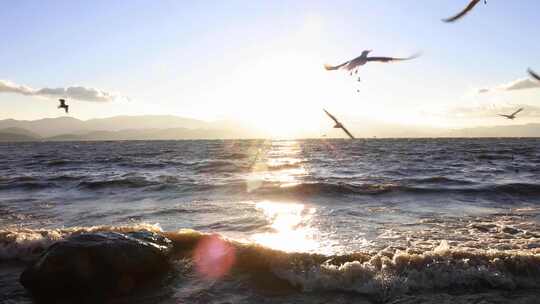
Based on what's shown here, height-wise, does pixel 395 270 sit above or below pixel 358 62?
below

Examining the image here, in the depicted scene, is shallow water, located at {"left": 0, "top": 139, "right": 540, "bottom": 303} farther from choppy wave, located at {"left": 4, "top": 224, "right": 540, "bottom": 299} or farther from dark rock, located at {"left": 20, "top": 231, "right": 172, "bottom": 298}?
dark rock, located at {"left": 20, "top": 231, "right": 172, "bottom": 298}

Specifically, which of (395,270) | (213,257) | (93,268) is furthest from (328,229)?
(93,268)

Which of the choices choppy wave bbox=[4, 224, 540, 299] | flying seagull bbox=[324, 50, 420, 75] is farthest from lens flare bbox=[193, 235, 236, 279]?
flying seagull bbox=[324, 50, 420, 75]

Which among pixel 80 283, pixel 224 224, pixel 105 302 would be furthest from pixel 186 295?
pixel 224 224

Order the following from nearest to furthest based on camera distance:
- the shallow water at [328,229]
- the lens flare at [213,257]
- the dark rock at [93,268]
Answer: the dark rock at [93,268] → the shallow water at [328,229] → the lens flare at [213,257]

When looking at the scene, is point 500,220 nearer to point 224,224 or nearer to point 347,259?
point 347,259

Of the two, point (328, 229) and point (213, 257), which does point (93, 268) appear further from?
point (328, 229)

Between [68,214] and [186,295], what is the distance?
29.7 ft

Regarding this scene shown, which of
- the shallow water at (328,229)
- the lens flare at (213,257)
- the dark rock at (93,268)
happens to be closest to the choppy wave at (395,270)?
the shallow water at (328,229)

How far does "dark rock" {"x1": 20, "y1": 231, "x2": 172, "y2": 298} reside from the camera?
7164 mm

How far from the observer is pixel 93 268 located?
291 inches

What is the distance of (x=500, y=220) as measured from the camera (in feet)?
42.1

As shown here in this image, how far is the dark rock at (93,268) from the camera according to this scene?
7.16 metres

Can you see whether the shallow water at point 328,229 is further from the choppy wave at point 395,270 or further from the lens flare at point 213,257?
the lens flare at point 213,257
